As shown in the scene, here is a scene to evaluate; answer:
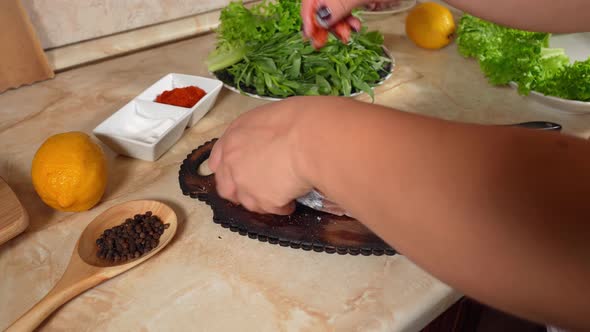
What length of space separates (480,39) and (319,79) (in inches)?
17.2

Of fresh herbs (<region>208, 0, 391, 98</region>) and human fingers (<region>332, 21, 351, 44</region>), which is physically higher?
human fingers (<region>332, 21, 351, 44</region>)

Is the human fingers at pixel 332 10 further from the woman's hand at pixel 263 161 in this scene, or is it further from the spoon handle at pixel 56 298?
the spoon handle at pixel 56 298

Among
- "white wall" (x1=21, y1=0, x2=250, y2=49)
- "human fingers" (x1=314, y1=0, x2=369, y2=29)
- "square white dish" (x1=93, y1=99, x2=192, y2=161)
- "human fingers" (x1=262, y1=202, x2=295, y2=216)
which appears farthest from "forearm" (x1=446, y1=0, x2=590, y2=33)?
"white wall" (x1=21, y1=0, x2=250, y2=49)

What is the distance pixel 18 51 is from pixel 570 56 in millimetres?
1362

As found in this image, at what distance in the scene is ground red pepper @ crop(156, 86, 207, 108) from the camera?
1.01 meters

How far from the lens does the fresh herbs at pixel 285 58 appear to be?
1094 millimetres

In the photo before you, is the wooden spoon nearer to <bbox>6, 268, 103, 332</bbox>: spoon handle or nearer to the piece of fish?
<bbox>6, 268, 103, 332</bbox>: spoon handle

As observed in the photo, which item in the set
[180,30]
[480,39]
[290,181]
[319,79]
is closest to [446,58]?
[480,39]

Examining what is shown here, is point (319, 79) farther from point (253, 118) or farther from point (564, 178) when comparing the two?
point (564, 178)

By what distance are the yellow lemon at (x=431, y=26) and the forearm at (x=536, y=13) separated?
0.50m

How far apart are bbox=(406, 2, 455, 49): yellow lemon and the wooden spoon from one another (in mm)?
888

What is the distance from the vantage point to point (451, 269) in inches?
17.2

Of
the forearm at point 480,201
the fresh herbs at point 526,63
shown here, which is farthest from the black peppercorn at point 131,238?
the fresh herbs at point 526,63

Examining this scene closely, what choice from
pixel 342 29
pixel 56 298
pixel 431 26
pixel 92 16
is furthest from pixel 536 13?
pixel 92 16
